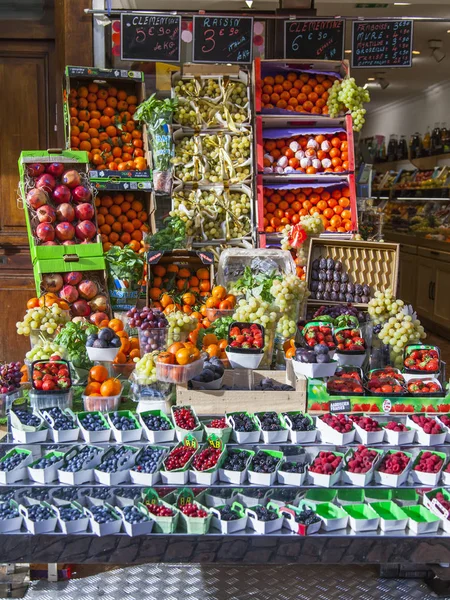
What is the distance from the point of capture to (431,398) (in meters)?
3.20

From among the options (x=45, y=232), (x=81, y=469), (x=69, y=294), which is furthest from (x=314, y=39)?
(x=81, y=469)

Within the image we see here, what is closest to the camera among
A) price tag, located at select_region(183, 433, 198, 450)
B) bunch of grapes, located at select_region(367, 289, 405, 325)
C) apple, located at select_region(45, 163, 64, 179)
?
price tag, located at select_region(183, 433, 198, 450)

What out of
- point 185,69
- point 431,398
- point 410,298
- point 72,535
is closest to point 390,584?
point 431,398

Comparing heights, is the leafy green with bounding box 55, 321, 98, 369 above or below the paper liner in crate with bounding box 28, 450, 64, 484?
above

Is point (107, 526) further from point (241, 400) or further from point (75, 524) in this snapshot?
point (241, 400)

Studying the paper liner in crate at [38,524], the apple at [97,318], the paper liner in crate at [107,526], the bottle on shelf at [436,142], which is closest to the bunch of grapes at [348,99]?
the apple at [97,318]

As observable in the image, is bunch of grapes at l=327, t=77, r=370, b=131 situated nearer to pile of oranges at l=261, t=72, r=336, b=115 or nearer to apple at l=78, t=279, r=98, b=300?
pile of oranges at l=261, t=72, r=336, b=115

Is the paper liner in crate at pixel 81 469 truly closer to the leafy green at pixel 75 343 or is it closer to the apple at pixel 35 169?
the leafy green at pixel 75 343

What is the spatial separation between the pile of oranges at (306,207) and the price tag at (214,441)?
313 centimetres

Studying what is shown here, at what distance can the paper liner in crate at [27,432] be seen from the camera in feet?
9.81

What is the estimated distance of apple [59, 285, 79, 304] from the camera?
15.0 feet

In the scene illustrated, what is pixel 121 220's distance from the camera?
5.57 meters

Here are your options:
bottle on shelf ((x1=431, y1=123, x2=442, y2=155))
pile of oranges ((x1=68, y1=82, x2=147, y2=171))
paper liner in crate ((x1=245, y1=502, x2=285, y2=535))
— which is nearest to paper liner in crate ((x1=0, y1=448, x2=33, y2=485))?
paper liner in crate ((x1=245, y1=502, x2=285, y2=535))

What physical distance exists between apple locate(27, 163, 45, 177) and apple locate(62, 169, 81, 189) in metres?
0.16
